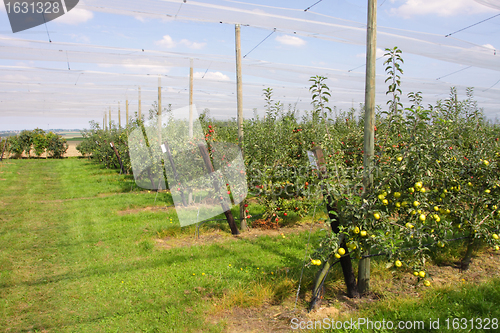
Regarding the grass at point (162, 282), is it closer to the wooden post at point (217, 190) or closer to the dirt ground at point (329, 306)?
the dirt ground at point (329, 306)

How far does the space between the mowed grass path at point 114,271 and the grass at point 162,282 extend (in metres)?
0.01

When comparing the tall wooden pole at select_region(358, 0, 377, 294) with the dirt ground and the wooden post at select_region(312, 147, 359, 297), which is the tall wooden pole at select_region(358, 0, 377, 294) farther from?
the dirt ground

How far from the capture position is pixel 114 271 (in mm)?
4441

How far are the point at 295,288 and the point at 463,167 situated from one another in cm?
258

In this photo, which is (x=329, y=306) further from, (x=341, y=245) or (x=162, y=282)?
(x=162, y=282)

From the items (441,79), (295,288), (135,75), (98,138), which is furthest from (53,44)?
(98,138)

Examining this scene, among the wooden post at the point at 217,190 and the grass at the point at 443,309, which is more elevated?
the wooden post at the point at 217,190

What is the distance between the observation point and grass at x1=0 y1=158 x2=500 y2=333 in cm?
308

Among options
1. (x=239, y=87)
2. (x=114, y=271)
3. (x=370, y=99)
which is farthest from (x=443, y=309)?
(x=239, y=87)

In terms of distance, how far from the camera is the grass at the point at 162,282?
3.08 m

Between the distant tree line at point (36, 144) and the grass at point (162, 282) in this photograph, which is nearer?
the grass at point (162, 282)

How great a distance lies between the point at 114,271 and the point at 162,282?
92cm

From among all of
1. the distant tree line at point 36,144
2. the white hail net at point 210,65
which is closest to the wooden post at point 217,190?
the white hail net at point 210,65

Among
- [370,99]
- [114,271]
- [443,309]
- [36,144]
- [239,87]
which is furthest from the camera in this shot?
[36,144]
